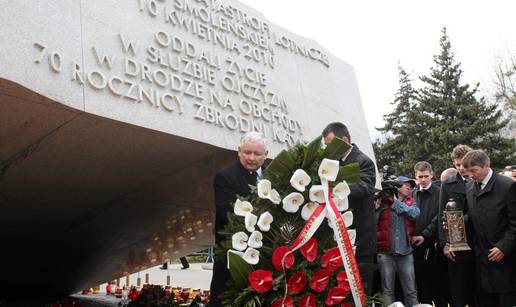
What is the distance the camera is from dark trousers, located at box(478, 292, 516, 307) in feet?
14.6

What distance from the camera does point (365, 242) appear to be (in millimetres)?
3975

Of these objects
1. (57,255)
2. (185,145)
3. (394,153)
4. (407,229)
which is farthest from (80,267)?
(394,153)

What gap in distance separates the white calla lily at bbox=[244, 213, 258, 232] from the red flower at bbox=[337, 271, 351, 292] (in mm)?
523

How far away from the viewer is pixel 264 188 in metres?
2.97

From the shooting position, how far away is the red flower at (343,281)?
9.41ft

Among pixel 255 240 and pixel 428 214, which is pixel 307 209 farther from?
pixel 428 214

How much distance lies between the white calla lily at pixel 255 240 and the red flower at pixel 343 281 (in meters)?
0.45

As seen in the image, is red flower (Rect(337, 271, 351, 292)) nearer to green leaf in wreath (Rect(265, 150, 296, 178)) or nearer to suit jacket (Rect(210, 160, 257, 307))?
green leaf in wreath (Rect(265, 150, 296, 178))

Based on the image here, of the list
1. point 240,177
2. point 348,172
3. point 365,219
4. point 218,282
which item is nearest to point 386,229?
point 365,219

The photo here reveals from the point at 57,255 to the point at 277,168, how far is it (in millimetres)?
5865

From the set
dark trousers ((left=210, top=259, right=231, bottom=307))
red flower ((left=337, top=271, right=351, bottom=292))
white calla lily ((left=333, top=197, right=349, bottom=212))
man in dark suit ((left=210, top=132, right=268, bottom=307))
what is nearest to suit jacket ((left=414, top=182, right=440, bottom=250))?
man in dark suit ((left=210, top=132, right=268, bottom=307))

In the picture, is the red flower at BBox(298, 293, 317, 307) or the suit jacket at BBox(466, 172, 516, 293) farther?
the suit jacket at BBox(466, 172, 516, 293)

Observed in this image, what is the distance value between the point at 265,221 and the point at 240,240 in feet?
0.58

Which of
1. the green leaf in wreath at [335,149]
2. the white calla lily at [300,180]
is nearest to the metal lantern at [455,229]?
the green leaf in wreath at [335,149]
